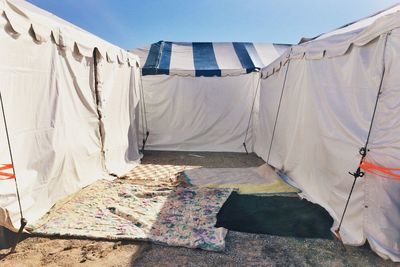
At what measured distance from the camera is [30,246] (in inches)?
83.4

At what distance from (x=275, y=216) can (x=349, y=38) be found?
1.76 meters

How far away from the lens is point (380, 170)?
2012mm

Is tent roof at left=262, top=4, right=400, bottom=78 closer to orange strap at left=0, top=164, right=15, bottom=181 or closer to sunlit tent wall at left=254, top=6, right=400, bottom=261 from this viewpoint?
sunlit tent wall at left=254, top=6, right=400, bottom=261

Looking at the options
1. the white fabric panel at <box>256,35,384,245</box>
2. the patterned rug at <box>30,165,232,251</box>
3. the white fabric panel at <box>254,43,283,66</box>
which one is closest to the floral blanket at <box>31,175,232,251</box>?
the patterned rug at <box>30,165,232,251</box>

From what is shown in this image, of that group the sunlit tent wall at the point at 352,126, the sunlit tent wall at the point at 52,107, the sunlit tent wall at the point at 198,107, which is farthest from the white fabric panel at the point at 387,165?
the sunlit tent wall at the point at 198,107

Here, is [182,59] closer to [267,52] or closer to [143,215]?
[267,52]

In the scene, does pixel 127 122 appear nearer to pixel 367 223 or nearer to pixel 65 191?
pixel 65 191

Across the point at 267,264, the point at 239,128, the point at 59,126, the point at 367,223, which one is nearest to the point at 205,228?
the point at 267,264

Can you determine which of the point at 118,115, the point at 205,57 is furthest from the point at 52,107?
the point at 205,57

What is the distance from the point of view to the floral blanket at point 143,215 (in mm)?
2270

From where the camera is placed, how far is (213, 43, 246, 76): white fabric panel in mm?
5910

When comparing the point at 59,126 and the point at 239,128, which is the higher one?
the point at 59,126

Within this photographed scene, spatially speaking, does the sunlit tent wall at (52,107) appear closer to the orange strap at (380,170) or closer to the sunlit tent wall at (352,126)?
the sunlit tent wall at (352,126)

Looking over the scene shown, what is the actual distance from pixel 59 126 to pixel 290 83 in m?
2.95
